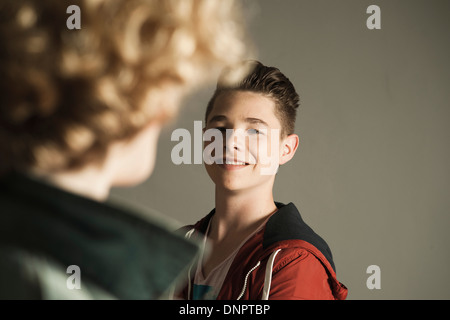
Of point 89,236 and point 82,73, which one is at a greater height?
point 82,73

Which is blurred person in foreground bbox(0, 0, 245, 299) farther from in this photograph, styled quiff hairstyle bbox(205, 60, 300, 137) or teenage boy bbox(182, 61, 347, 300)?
styled quiff hairstyle bbox(205, 60, 300, 137)

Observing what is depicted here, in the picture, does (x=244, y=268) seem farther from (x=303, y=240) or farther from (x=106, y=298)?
(x=106, y=298)

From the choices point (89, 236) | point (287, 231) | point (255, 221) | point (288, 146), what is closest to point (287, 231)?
point (287, 231)

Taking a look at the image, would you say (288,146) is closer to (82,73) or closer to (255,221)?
(255,221)

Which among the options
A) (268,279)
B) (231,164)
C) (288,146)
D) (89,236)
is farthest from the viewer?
(288,146)

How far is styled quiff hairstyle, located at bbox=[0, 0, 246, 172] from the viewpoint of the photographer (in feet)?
1.17

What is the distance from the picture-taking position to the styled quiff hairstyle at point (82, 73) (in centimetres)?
36

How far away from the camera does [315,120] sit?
1568mm

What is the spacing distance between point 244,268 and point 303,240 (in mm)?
117

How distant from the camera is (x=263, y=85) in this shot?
92cm

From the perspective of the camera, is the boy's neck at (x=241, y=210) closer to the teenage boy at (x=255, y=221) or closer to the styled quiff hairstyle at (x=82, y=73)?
the teenage boy at (x=255, y=221)

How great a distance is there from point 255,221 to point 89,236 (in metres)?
0.57

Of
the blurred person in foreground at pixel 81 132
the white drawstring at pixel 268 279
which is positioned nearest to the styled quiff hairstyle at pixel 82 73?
the blurred person in foreground at pixel 81 132
